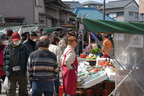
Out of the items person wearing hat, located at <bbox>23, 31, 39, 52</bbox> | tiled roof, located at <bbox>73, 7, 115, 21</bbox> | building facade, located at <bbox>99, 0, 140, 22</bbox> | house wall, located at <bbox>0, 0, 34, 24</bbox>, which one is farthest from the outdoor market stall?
building facade, located at <bbox>99, 0, 140, 22</bbox>

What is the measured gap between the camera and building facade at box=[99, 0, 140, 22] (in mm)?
45844

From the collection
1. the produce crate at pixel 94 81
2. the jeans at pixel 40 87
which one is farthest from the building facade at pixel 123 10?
the jeans at pixel 40 87

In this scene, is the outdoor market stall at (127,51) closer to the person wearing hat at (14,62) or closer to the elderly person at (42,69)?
the elderly person at (42,69)

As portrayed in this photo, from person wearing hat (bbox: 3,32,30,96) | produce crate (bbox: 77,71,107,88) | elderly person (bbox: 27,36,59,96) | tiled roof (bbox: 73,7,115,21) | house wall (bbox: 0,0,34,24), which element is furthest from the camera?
tiled roof (bbox: 73,7,115,21)

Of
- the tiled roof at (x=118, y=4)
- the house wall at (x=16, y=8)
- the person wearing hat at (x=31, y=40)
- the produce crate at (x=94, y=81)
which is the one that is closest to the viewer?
the produce crate at (x=94, y=81)

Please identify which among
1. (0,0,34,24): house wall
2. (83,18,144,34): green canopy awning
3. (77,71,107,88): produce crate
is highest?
(0,0,34,24): house wall

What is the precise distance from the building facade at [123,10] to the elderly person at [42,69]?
43705 millimetres

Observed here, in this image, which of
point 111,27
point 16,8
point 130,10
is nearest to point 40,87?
point 111,27

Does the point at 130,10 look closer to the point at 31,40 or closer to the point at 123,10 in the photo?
the point at 123,10

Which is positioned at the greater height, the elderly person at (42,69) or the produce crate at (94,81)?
the elderly person at (42,69)

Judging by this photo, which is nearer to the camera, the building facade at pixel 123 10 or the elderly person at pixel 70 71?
the elderly person at pixel 70 71

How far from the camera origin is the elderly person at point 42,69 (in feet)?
Result: 12.1

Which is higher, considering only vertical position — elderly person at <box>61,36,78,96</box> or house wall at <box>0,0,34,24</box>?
house wall at <box>0,0,34,24</box>

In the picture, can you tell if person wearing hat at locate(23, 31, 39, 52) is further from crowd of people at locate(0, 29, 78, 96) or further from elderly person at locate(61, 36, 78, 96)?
elderly person at locate(61, 36, 78, 96)
